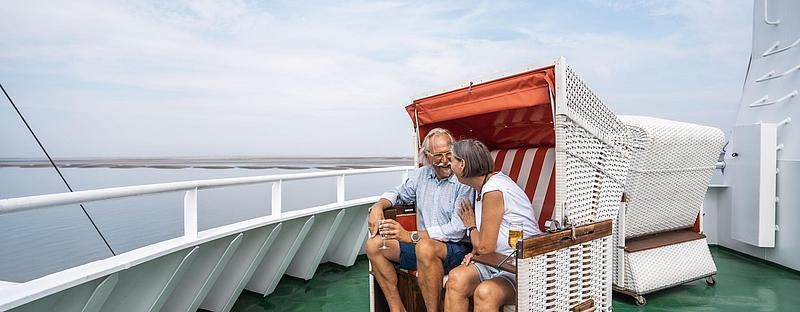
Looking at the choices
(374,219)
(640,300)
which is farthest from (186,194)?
(640,300)

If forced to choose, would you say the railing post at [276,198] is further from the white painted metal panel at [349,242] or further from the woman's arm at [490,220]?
the woman's arm at [490,220]

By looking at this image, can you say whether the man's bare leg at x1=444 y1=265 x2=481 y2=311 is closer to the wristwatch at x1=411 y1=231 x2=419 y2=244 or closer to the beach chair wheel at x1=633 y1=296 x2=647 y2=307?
the wristwatch at x1=411 y1=231 x2=419 y2=244

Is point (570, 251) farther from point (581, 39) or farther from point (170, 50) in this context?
point (170, 50)

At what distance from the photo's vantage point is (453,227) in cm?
274

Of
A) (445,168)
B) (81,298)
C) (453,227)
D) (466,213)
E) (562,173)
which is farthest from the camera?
(445,168)

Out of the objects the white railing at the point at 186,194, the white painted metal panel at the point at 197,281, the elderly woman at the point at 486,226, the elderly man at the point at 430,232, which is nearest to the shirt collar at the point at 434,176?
the elderly man at the point at 430,232

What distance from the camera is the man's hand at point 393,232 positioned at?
9.27ft

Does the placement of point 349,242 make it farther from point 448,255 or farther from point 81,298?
point 81,298

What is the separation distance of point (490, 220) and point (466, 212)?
36 centimetres

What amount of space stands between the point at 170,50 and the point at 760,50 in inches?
929

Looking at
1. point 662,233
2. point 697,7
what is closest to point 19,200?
point 662,233

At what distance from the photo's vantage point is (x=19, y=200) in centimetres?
157

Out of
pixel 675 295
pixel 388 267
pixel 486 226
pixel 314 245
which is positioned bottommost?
pixel 675 295

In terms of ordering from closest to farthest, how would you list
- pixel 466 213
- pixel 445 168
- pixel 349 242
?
pixel 466 213, pixel 445 168, pixel 349 242
